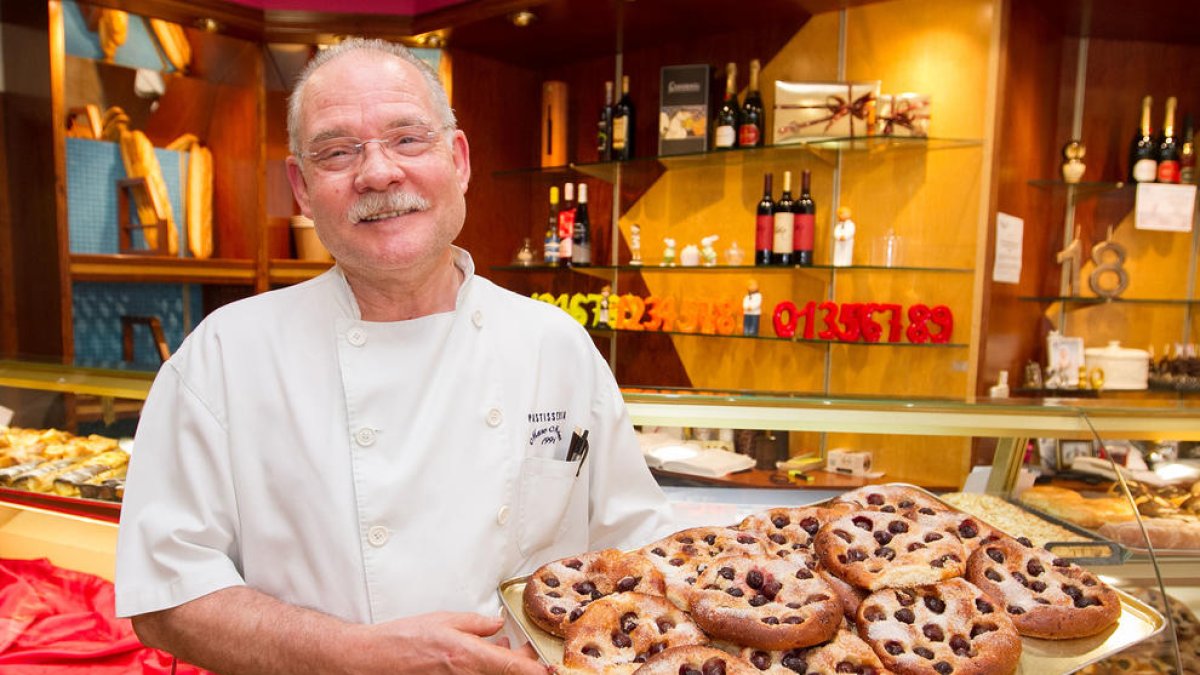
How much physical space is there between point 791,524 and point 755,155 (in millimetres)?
3003

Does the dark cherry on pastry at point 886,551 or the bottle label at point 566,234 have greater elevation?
the bottle label at point 566,234

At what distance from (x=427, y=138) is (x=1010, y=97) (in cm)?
319

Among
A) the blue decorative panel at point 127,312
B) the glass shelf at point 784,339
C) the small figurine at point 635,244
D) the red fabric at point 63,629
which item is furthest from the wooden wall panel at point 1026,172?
the blue decorative panel at point 127,312

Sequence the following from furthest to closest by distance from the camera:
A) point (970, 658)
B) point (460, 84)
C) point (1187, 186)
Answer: point (460, 84) < point (1187, 186) < point (970, 658)

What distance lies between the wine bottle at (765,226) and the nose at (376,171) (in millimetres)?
2961

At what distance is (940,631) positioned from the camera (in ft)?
3.56

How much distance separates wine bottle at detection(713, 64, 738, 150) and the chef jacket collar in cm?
278

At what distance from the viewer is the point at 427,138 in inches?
50.5

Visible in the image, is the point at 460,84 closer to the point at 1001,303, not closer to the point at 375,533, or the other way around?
the point at 1001,303

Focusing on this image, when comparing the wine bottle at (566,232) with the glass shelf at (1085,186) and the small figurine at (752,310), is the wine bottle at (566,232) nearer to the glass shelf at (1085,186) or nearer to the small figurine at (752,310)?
the small figurine at (752,310)

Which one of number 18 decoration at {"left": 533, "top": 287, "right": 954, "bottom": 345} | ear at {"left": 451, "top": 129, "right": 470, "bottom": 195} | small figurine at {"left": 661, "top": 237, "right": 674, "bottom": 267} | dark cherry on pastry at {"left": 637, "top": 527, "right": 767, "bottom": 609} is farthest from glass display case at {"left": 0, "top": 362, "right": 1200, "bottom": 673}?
small figurine at {"left": 661, "top": 237, "right": 674, "bottom": 267}

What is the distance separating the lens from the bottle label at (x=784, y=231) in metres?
3.88

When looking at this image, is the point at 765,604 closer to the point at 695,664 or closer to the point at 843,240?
the point at 695,664

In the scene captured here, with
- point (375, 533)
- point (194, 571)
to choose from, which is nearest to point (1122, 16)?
point (375, 533)
